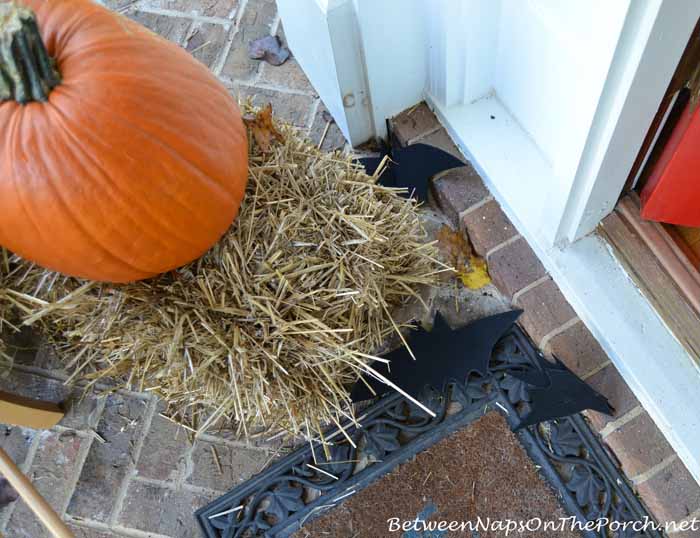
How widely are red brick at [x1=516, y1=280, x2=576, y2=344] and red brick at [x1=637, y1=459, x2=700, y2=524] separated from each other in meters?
0.36

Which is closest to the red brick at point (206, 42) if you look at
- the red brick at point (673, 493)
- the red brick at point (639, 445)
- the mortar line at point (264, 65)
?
the mortar line at point (264, 65)

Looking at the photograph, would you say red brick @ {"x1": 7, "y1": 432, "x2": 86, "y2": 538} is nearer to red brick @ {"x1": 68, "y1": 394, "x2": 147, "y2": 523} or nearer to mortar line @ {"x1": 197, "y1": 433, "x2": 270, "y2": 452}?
red brick @ {"x1": 68, "y1": 394, "x2": 147, "y2": 523}

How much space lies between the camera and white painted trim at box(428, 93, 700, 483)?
1.37 metres

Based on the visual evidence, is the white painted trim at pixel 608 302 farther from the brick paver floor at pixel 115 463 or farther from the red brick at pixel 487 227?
the brick paver floor at pixel 115 463

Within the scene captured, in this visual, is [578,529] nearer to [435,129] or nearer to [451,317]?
[451,317]

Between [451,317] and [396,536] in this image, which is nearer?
[396,536]

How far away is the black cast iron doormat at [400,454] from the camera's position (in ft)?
4.87

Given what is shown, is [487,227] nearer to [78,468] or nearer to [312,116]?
[312,116]

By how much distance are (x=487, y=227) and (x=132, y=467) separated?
99cm

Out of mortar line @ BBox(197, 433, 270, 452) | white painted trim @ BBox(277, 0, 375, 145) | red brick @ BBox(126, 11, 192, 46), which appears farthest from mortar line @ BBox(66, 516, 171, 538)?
red brick @ BBox(126, 11, 192, 46)

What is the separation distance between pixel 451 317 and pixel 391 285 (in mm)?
185

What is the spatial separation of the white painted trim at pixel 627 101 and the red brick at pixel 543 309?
15 centimetres

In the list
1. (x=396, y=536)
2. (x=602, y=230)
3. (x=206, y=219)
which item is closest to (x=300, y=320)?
(x=206, y=219)

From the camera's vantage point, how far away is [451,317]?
5.31ft
